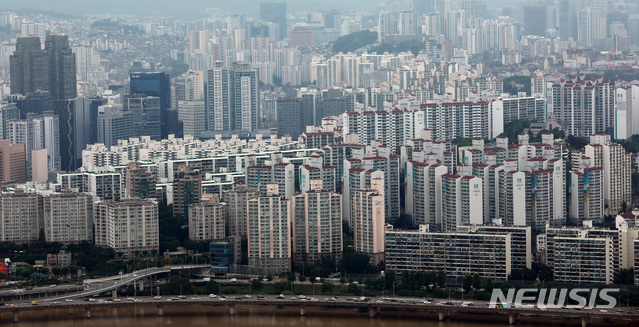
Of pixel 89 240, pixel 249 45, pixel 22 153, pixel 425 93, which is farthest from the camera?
Answer: pixel 249 45

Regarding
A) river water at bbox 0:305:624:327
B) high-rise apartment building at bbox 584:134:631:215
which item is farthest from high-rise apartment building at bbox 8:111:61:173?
river water at bbox 0:305:624:327

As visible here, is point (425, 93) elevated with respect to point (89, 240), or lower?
elevated

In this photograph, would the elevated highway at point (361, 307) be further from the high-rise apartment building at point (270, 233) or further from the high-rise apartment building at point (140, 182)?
the high-rise apartment building at point (140, 182)

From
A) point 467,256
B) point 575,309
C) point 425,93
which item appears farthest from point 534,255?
point 425,93

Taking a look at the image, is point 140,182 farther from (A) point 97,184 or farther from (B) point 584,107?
(B) point 584,107

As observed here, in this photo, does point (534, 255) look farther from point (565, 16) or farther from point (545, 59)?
point (565, 16)

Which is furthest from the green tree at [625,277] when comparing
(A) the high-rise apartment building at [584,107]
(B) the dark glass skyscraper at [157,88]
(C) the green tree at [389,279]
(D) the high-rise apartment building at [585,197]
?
(B) the dark glass skyscraper at [157,88]
